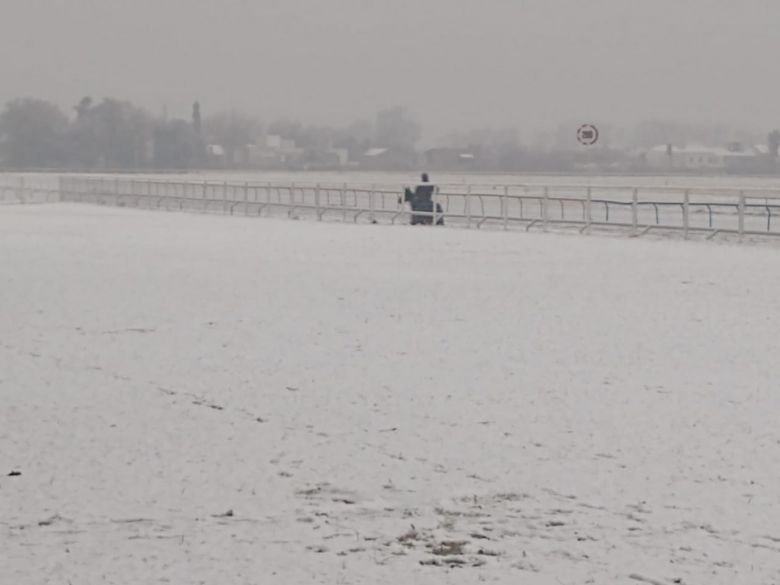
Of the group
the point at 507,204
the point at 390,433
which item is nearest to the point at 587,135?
the point at 507,204

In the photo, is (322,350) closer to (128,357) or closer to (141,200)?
(128,357)

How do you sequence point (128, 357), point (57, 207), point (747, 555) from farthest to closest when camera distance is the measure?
point (57, 207), point (128, 357), point (747, 555)

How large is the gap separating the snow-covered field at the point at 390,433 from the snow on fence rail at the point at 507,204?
45.7ft

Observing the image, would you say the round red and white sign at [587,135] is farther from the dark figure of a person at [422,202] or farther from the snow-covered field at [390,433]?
the snow-covered field at [390,433]

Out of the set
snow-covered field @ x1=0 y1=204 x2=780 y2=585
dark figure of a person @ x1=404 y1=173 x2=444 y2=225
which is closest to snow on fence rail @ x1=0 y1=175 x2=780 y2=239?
dark figure of a person @ x1=404 y1=173 x2=444 y2=225

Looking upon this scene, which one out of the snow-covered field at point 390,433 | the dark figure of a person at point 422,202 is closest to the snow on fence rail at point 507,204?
the dark figure of a person at point 422,202

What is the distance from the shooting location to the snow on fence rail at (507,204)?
34.6 metres

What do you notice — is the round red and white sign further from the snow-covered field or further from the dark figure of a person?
the snow-covered field

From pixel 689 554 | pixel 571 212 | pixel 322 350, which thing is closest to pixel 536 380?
pixel 322 350

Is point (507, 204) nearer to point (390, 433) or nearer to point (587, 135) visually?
point (587, 135)

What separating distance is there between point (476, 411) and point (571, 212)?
41.6 m

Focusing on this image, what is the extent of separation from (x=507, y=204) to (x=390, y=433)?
29568 mm

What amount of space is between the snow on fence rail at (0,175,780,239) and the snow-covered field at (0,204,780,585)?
45.7 ft

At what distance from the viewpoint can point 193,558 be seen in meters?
Answer: 6.54
